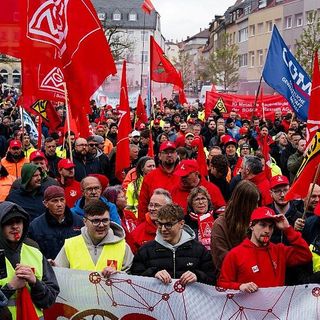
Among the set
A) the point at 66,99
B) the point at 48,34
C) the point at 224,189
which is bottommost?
the point at 224,189

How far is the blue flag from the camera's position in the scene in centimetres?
989

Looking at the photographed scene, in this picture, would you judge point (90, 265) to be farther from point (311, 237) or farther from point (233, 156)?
point (233, 156)

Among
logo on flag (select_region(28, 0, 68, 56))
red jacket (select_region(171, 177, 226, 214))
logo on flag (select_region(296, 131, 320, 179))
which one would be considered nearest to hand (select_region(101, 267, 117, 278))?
logo on flag (select_region(296, 131, 320, 179))

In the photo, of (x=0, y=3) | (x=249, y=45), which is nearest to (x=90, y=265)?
(x=0, y=3)

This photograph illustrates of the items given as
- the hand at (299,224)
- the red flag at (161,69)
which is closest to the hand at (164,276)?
the hand at (299,224)

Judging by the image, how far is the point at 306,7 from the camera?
2174 inches

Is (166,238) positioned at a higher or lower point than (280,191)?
lower

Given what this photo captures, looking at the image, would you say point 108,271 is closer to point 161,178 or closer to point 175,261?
point 175,261

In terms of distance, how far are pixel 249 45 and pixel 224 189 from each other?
63117mm

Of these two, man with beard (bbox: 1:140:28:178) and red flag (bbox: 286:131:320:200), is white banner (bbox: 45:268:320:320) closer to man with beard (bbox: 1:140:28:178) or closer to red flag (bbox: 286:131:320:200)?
red flag (bbox: 286:131:320:200)

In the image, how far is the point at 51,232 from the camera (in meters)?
6.01

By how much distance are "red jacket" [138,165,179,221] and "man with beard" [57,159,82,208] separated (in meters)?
0.70

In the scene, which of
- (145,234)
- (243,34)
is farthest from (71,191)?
(243,34)

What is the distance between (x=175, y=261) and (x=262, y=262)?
2.00 ft
